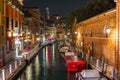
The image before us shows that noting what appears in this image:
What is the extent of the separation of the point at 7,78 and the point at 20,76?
335 inches

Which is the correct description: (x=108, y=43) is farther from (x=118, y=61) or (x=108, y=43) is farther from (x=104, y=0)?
(x=104, y=0)

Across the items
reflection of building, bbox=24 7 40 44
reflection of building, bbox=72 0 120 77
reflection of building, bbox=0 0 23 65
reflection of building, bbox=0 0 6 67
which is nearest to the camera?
reflection of building, bbox=72 0 120 77

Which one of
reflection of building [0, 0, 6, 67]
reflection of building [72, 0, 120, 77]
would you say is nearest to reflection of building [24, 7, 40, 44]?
reflection of building [72, 0, 120, 77]

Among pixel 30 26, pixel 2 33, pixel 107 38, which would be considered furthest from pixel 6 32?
pixel 30 26

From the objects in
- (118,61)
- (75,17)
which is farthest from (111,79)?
(75,17)

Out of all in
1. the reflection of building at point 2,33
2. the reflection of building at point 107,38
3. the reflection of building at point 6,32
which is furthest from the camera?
the reflection of building at point 6,32

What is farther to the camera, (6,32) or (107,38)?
(6,32)

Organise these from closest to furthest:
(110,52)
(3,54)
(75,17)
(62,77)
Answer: (110,52) < (62,77) < (3,54) < (75,17)

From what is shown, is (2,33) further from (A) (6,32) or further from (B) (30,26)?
(B) (30,26)

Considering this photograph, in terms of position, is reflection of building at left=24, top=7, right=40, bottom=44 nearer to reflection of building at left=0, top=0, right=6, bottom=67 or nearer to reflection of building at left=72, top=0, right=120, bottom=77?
reflection of building at left=72, top=0, right=120, bottom=77

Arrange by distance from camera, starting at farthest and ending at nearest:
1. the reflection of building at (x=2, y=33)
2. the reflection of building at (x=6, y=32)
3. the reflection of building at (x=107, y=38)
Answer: the reflection of building at (x=6, y=32) < the reflection of building at (x=2, y=33) < the reflection of building at (x=107, y=38)

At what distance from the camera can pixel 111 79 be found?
25.6 metres

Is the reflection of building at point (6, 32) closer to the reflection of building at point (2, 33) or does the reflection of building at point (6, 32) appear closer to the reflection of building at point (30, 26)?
the reflection of building at point (2, 33)

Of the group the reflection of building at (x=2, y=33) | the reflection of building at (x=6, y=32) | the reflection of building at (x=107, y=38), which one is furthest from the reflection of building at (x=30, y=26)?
the reflection of building at (x=2, y=33)
